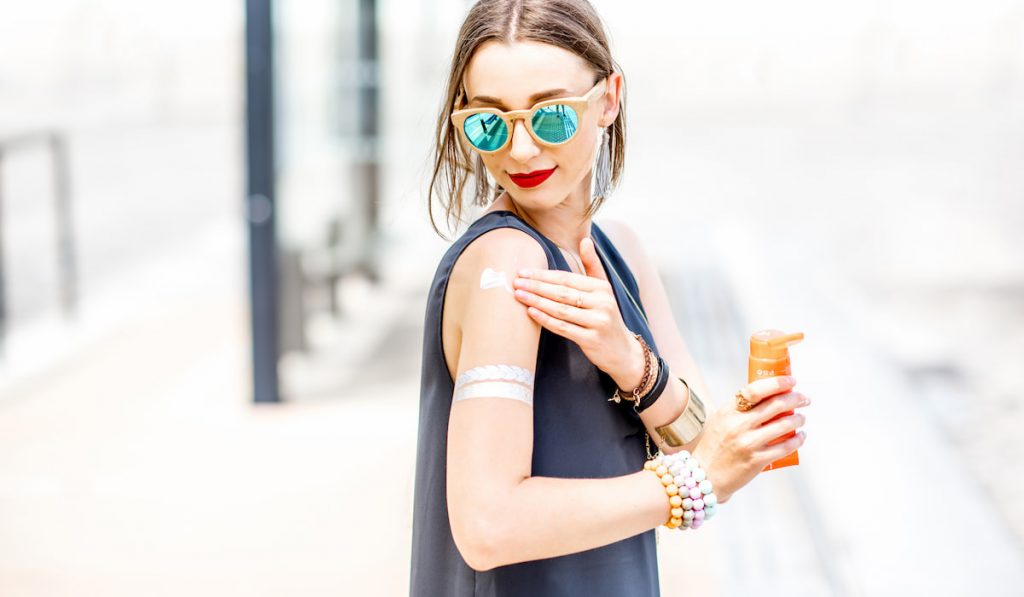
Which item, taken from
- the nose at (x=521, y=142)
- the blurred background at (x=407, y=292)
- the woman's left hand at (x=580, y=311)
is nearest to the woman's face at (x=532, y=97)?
the nose at (x=521, y=142)

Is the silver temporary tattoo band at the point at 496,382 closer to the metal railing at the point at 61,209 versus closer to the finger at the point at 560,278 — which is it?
the finger at the point at 560,278

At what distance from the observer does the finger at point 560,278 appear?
2.97ft

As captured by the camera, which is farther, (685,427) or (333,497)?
(333,497)

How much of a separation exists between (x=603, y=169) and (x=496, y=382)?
351mm

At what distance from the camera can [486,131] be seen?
97cm

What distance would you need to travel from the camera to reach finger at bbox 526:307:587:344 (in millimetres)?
894

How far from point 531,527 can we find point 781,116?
5.83 m

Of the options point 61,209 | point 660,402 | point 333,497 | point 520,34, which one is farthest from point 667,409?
point 61,209

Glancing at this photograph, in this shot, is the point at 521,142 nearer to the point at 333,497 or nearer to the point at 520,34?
the point at 520,34

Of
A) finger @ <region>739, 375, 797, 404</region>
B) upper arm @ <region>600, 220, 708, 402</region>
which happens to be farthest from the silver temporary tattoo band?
upper arm @ <region>600, 220, 708, 402</region>

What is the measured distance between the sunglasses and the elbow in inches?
12.7

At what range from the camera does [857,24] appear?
5934 millimetres

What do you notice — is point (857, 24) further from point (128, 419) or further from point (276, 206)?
point (128, 419)

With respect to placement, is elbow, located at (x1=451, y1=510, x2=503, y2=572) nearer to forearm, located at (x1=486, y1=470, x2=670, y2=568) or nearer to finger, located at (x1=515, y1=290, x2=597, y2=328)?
forearm, located at (x1=486, y1=470, x2=670, y2=568)
